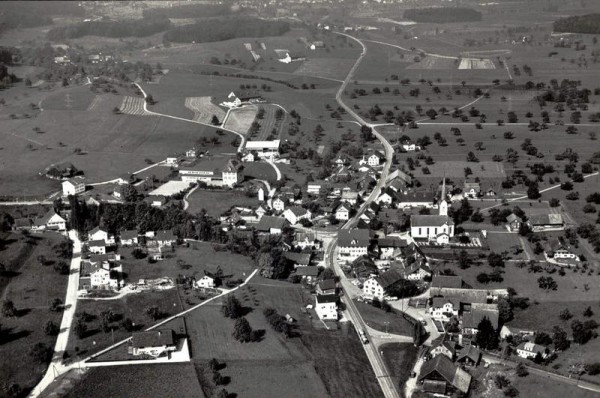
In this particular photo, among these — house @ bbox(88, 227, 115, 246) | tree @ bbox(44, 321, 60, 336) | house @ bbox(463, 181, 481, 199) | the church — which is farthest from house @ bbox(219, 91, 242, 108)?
tree @ bbox(44, 321, 60, 336)

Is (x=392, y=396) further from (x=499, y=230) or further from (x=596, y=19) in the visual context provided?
(x=596, y=19)

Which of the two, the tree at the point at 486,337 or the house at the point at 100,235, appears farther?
the house at the point at 100,235

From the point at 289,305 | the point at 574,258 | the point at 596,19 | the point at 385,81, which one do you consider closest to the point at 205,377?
the point at 289,305

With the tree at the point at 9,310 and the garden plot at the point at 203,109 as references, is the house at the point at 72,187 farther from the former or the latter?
the garden plot at the point at 203,109

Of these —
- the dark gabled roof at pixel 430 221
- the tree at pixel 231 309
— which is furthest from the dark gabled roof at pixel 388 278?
the tree at pixel 231 309

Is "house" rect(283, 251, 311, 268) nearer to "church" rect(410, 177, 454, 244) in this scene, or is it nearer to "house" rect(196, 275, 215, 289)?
"house" rect(196, 275, 215, 289)

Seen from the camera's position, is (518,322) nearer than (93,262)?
Yes
